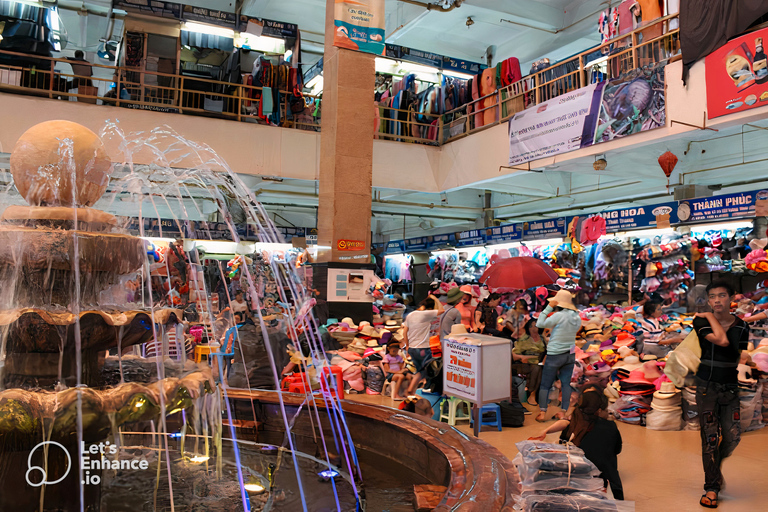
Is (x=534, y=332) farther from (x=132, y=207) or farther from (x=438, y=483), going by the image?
(x=132, y=207)

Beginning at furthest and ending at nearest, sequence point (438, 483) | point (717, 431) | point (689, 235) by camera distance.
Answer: point (689, 235), point (717, 431), point (438, 483)

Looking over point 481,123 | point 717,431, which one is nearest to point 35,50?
point 481,123

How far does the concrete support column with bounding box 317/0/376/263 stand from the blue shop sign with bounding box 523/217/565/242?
467cm

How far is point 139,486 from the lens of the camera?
331cm

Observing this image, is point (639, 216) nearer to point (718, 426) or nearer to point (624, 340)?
point (624, 340)

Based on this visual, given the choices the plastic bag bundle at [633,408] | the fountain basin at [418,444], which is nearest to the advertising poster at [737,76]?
the plastic bag bundle at [633,408]

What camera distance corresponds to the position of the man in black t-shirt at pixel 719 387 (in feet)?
13.6

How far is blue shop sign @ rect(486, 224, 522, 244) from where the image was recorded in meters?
14.5

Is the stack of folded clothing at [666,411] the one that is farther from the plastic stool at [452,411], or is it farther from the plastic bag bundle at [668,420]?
the plastic stool at [452,411]

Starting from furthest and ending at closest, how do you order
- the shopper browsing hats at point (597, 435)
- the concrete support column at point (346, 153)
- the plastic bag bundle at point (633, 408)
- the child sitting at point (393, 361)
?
the concrete support column at point (346, 153) → the child sitting at point (393, 361) → the plastic bag bundle at point (633, 408) → the shopper browsing hats at point (597, 435)

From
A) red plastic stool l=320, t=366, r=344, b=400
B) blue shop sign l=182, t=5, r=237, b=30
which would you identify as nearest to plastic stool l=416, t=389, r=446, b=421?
red plastic stool l=320, t=366, r=344, b=400

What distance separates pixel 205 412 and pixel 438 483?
1.95m

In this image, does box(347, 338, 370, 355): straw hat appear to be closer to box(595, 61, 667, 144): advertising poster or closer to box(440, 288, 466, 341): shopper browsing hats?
box(440, 288, 466, 341): shopper browsing hats

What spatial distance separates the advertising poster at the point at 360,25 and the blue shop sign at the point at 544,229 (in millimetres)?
5665
